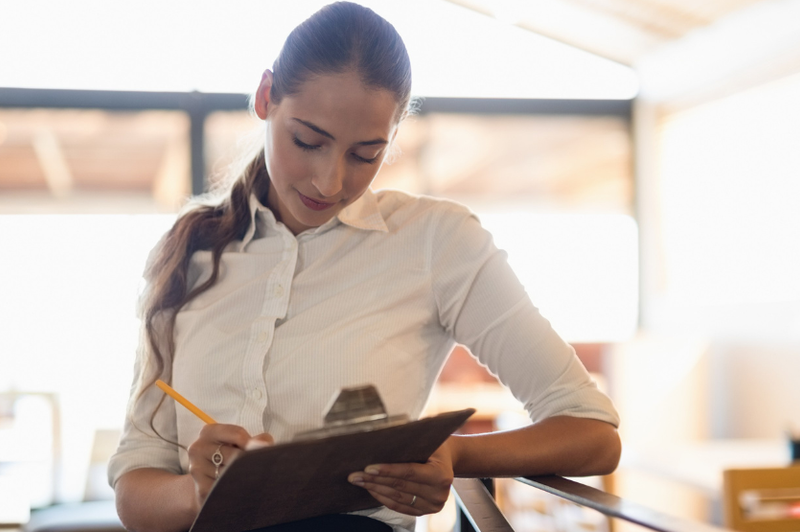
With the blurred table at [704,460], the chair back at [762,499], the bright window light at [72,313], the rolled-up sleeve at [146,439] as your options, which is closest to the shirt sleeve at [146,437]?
the rolled-up sleeve at [146,439]

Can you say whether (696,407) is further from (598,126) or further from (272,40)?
(272,40)

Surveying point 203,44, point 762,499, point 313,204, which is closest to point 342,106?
point 313,204

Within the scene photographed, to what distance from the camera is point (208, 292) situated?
1.29 metres

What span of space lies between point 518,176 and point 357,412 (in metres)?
4.33

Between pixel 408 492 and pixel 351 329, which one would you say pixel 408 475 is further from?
pixel 351 329

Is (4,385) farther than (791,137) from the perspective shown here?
Yes

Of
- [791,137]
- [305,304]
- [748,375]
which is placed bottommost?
[748,375]

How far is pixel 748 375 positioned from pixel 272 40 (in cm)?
310

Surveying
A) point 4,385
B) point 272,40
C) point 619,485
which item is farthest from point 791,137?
point 4,385

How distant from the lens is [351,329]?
47.3 inches

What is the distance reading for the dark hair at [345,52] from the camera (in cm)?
113

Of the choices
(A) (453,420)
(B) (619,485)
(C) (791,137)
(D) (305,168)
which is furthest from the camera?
(C) (791,137)

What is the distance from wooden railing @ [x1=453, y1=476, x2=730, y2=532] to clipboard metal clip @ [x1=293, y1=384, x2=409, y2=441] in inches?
10.0

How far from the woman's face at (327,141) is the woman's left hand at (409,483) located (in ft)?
1.37
